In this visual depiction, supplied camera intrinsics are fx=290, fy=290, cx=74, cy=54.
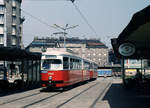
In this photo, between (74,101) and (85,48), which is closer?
(74,101)

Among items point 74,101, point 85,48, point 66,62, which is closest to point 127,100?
point 74,101

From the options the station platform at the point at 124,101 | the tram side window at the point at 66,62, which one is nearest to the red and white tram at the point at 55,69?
the tram side window at the point at 66,62

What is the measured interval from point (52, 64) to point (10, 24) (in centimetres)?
5222

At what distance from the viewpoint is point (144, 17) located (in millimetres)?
9062

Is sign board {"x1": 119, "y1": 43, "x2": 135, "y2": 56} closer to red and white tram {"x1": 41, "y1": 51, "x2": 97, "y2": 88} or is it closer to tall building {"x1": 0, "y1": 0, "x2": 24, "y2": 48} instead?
red and white tram {"x1": 41, "y1": 51, "x2": 97, "y2": 88}

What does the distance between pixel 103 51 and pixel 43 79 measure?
11686cm

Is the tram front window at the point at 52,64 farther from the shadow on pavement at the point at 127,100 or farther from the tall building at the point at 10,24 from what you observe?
the tall building at the point at 10,24

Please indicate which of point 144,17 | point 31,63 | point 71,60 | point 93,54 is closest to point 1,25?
point 31,63

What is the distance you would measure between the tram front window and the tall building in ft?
156

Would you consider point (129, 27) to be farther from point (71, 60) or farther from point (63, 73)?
point (71, 60)

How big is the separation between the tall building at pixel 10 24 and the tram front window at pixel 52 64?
156ft

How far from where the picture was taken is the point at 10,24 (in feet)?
229

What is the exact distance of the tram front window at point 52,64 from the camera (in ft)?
65.9

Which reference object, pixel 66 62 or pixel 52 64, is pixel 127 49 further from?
pixel 66 62
